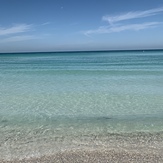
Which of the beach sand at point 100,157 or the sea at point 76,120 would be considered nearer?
the beach sand at point 100,157

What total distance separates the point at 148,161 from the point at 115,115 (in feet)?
10.6

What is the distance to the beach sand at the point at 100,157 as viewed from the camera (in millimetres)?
4655

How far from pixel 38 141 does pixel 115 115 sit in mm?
3109

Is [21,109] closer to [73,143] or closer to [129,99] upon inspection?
[73,143]

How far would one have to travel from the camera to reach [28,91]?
40.0 feet

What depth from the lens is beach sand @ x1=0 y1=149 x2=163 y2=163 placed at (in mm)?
4655

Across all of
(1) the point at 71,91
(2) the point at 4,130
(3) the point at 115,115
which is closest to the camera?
(2) the point at 4,130

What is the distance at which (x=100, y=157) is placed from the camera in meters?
4.80

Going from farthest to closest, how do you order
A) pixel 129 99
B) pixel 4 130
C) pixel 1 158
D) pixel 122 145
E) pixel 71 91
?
pixel 71 91, pixel 129 99, pixel 4 130, pixel 122 145, pixel 1 158

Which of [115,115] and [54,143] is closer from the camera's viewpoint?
[54,143]

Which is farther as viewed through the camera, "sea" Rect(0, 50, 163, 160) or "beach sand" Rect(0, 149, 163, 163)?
"sea" Rect(0, 50, 163, 160)

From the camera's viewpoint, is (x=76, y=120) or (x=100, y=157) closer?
(x=100, y=157)

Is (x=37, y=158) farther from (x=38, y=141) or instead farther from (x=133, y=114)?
(x=133, y=114)

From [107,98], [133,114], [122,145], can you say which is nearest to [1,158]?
[122,145]
